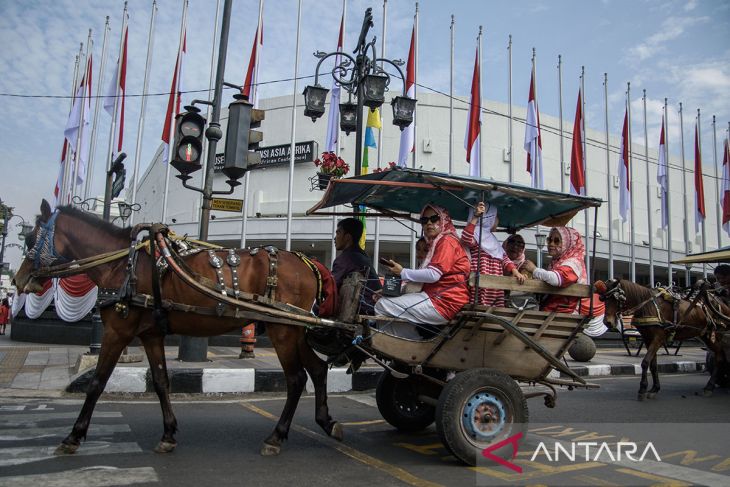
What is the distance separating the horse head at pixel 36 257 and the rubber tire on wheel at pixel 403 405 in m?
3.31

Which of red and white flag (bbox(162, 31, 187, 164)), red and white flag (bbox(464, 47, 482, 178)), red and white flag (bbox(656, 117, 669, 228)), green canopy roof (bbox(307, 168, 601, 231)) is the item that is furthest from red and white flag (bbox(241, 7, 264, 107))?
red and white flag (bbox(656, 117, 669, 228))

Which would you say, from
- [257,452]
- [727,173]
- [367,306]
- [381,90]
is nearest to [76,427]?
[257,452]

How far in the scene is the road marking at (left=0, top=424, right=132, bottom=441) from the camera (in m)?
4.66

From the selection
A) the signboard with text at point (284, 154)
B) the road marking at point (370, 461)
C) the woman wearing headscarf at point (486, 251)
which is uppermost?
the signboard with text at point (284, 154)

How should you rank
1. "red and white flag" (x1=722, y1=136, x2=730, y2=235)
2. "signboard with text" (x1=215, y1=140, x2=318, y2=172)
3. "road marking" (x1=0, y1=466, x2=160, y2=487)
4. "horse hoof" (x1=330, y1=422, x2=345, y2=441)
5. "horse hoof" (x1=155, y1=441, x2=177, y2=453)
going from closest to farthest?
"road marking" (x1=0, y1=466, x2=160, y2=487) → "horse hoof" (x1=155, y1=441, x2=177, y2=453) → "horse hoof" (x1=330, y1=422, x2=345, y2=441) → "red and white flag" (x1=722, y1=136, x2=730, y2=235) → "signboard with text" (x1=215, y1=140, x2=318, y2=172)

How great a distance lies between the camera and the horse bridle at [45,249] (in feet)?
16.0

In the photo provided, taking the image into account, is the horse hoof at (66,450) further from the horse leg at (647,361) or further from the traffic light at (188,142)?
the horse leg at (647,361)

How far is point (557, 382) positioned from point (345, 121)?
722cm

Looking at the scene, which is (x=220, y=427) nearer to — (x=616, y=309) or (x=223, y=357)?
(x=223, y=357)

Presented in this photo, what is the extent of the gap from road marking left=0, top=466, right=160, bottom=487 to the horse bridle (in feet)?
6.53

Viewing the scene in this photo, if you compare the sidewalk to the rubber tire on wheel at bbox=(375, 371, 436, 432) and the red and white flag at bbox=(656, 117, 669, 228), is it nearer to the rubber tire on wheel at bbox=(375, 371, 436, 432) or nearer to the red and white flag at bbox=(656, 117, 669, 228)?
the rubber tire on wheel at bbox=(375, 371, 436, 432)

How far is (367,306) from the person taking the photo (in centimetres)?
499

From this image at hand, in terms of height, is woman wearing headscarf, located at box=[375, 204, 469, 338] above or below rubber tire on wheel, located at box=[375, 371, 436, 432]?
above

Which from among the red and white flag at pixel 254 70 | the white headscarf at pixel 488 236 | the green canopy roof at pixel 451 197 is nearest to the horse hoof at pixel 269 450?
the green canopy roof at pixel 451 197
